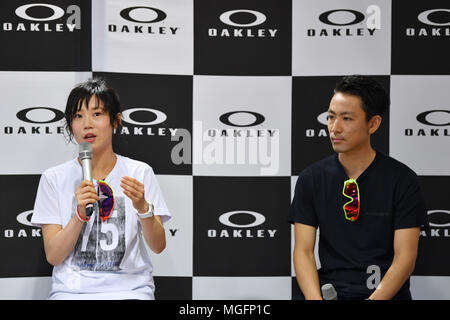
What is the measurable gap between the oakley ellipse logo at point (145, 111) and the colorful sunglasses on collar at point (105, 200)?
501mm

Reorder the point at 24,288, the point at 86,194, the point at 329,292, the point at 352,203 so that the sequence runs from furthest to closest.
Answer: the point at 24,288
the point at 352,203
the point at 329,292
the point at 86,194

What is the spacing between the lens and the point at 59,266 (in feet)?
5.94

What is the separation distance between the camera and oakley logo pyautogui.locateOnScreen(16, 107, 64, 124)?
222 centimetres

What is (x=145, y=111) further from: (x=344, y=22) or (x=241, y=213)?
(x=344, y=22)

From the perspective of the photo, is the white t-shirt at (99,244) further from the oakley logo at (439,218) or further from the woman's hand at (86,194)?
the oakley logo at (439,218)

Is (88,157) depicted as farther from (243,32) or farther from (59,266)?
(243,32)

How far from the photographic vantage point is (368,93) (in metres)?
1.81

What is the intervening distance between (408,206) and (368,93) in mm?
421

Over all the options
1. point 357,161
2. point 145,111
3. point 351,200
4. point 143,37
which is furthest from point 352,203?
point 143,37

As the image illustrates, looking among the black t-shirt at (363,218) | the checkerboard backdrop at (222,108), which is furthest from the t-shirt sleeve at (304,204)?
the checkerboard backdrop at (222,108)

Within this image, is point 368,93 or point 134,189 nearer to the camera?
point 134,189

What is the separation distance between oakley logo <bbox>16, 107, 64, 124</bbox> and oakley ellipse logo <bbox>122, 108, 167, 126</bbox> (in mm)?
283

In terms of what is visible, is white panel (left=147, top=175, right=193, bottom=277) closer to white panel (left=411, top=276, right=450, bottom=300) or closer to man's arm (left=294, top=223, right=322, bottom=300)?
man's arm (left=294, top=223, right=322, bottom=300)
